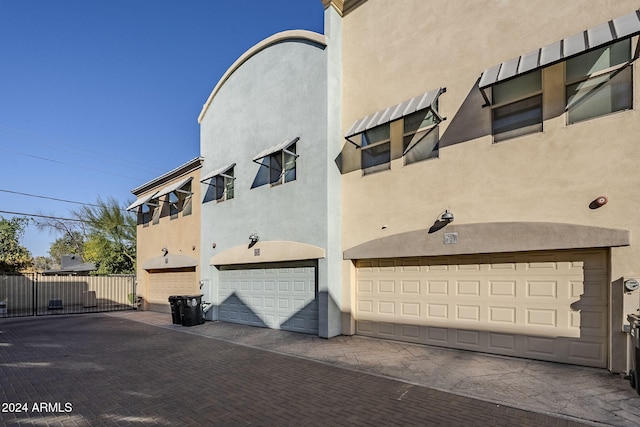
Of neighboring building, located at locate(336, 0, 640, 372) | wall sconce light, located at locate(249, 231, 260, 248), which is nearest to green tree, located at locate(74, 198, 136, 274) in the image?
wall sconce light, located at locate(249, 231, 260, 248)

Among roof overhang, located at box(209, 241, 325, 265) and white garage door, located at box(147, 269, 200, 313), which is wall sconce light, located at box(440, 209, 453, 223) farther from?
white garage door, located at box(147, 269, 200, 313)

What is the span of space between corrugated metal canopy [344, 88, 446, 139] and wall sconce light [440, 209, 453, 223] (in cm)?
222

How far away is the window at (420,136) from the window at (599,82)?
2.63 m

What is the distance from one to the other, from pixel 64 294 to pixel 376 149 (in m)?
22.1

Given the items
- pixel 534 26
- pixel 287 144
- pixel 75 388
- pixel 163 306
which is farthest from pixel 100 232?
pixel 534 26

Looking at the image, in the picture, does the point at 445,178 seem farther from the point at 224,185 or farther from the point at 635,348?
the point at 224,185

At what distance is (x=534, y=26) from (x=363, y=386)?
778 cm

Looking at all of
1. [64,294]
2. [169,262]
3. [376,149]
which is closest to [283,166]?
[376,149]

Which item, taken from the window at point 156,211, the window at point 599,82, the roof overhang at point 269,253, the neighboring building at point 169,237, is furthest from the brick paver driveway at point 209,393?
the window at point 156,211

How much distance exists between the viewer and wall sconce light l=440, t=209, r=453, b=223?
7.85 metres

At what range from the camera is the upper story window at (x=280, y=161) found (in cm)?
1095

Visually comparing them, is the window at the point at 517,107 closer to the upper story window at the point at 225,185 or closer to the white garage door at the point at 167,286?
the upper story window at the point at 225,185

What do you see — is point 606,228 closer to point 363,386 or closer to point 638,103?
point 638,103

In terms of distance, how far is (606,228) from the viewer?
613 centimetres
